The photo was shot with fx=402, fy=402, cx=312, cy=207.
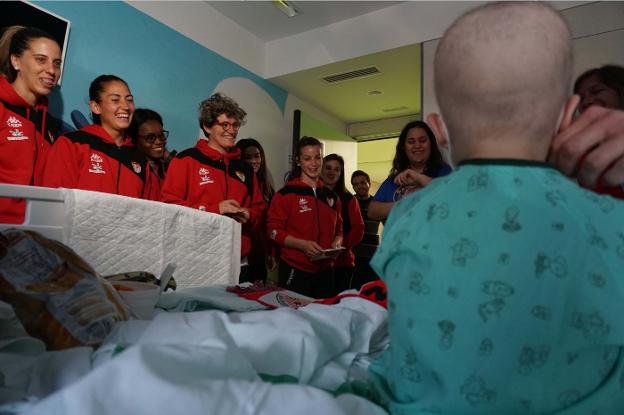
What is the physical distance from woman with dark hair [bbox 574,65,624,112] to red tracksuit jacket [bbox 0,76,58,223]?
2.30 m

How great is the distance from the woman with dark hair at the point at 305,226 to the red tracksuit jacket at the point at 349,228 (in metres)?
0.23

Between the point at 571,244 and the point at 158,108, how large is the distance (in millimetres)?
2866

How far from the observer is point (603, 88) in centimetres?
131

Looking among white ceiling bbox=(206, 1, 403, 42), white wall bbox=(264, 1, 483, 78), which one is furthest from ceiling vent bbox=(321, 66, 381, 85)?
white ceiling bbox=(206, 1, 403, 42)

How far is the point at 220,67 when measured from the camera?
340cm

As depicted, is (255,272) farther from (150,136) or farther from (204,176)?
(150,136)

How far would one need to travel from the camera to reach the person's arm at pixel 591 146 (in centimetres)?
56

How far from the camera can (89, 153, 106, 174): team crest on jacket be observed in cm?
209

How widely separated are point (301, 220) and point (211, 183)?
65cm

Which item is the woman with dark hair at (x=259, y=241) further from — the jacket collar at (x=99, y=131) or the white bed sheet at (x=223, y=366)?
the white bed sheet at (x=223, y=366)

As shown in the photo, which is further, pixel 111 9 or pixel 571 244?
pixel 111 9

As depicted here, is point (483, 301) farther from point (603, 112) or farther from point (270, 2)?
point (270, 2)

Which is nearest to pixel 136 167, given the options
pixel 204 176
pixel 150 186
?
pixel 150 186

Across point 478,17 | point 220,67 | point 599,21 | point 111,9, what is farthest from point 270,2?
point 478,17
